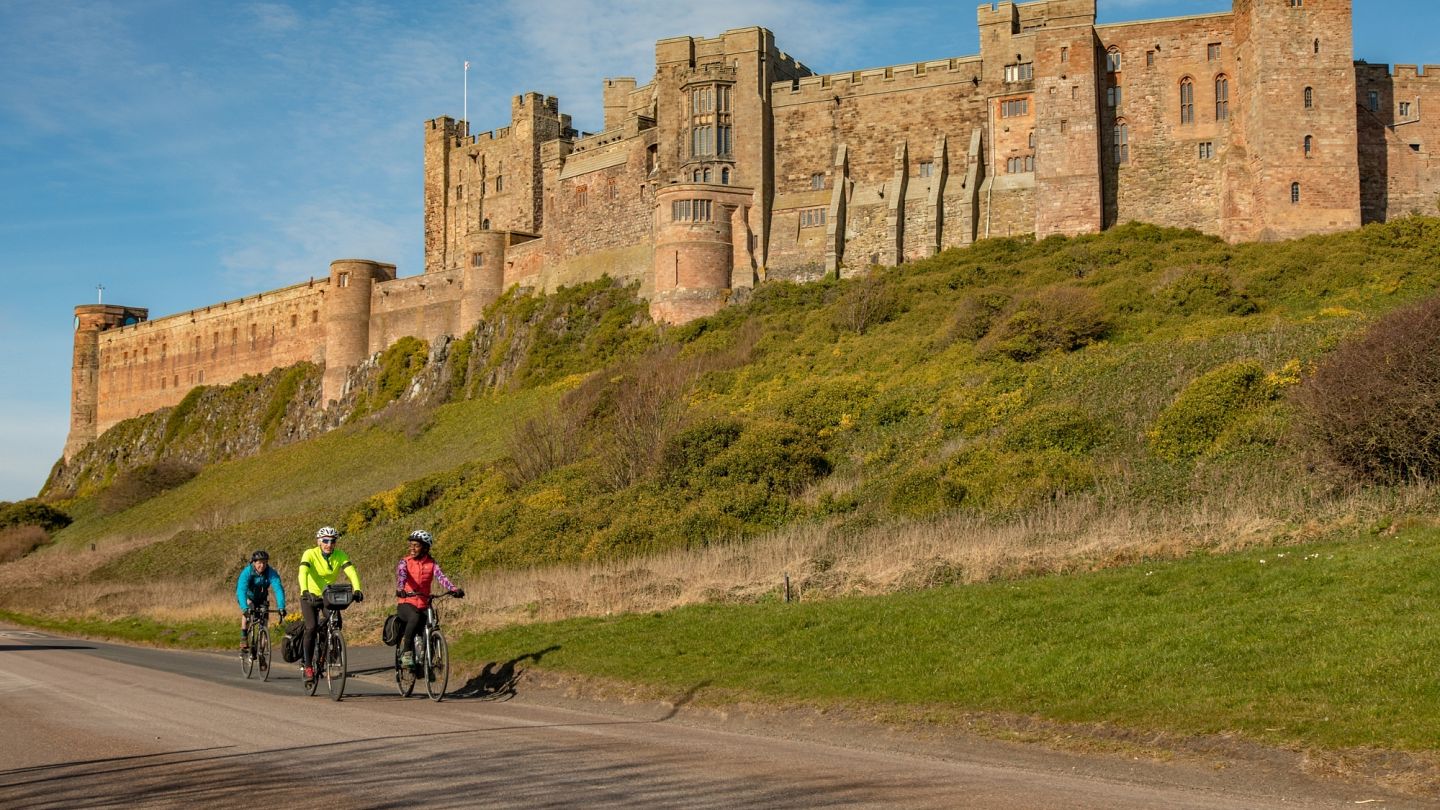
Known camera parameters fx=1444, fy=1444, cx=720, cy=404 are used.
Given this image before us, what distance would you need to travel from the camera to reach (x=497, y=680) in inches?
676

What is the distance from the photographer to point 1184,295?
41469 millimetres

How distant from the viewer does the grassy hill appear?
15352 millimetres

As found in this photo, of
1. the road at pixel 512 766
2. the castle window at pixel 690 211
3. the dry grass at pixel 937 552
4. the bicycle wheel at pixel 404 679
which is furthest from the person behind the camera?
the castle window at pixel 690 211

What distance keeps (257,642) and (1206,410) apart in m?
16.8

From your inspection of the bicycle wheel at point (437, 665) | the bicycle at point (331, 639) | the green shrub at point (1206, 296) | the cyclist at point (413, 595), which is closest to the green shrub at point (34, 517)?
the green shrub at point (1206, 296)

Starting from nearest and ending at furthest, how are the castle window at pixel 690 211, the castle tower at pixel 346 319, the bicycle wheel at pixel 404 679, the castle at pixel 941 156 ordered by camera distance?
1. the bicycle wheel at pixel 404 679
2. the castle at pixel 941 156
3. the castle window at pixel 690 211
4. the castle tower at pixel 346 319

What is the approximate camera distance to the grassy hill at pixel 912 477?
15.4 metres

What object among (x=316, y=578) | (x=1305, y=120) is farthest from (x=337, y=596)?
(x=1305, y=120)

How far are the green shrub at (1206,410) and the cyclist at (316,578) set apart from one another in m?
15.0

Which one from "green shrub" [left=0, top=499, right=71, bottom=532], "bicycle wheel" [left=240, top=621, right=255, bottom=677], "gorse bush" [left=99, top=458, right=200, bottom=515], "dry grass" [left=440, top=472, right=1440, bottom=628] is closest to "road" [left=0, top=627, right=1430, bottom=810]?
"bicycle wheel" [left=240, top=621, right=255, bottom=677]

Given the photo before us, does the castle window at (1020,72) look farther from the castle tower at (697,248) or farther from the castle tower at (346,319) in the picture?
the castle tower at (346,319)

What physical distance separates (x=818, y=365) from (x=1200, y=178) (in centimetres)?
1652

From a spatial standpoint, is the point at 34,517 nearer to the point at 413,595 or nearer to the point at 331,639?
the point at 331,639

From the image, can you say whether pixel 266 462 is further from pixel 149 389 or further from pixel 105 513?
pixel 149 389
